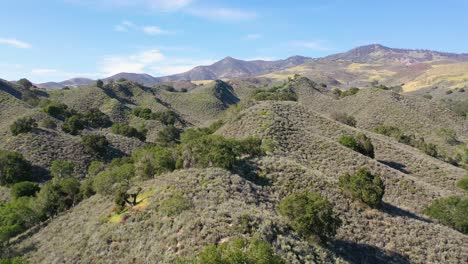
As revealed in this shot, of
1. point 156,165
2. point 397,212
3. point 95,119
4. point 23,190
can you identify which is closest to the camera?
point 397,212

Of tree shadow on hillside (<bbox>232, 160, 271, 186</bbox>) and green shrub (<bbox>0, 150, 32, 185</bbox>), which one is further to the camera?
green shrub (<bbox>0, 150, 32, 185</bbox>)

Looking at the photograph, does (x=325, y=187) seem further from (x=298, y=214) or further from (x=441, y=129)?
(x=441, y=129)

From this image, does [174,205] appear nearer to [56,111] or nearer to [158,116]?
[56,111]

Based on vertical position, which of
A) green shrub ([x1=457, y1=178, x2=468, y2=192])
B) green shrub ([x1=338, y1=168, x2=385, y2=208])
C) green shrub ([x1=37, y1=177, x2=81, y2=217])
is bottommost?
green shrub ([x1=457, y1=178, x2=468, y2=192])

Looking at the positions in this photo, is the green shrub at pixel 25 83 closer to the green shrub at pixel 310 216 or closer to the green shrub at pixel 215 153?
the green shrub at pixel 215 153

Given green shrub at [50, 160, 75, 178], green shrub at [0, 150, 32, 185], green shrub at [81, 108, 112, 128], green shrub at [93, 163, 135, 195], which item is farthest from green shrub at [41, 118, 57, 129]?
green shrub at [93, 163, 135, 195]

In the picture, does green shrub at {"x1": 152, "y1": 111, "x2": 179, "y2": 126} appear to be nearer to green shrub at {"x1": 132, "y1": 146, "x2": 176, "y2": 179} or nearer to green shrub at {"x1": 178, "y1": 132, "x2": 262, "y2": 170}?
green shrub at {"x1": 132, "y1": 146, "x2": 176, "y2": 179}

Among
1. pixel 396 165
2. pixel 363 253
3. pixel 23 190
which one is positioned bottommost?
pixel 396 165

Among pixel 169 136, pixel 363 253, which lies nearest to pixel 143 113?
pixel 169 136
